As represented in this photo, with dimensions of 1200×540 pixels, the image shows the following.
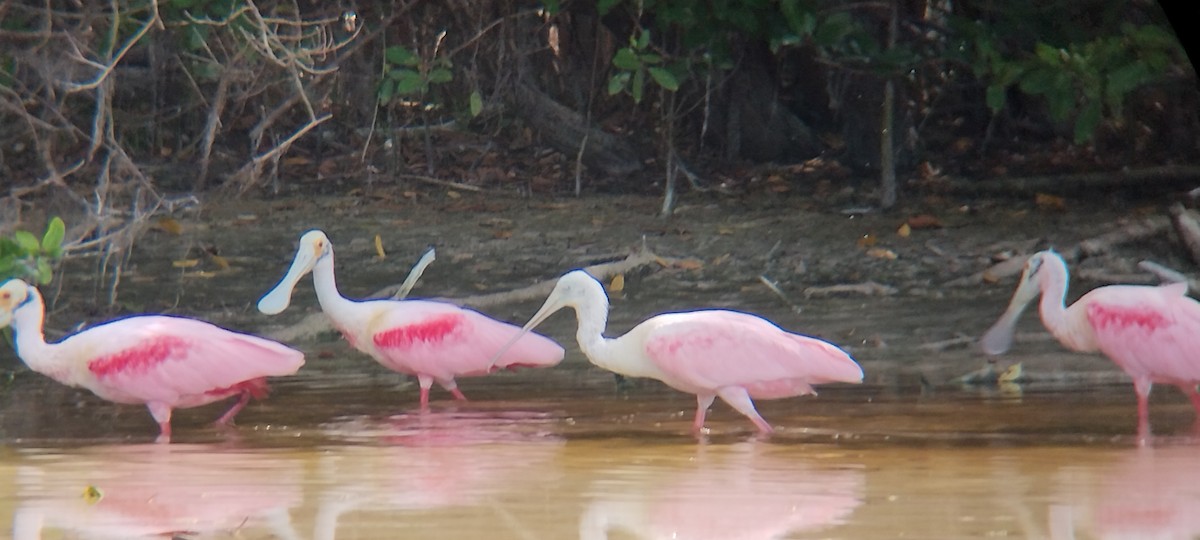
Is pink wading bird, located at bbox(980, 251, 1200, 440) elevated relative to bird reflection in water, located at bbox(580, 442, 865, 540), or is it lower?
elevated

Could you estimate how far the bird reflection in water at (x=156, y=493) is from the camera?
14.1 ft

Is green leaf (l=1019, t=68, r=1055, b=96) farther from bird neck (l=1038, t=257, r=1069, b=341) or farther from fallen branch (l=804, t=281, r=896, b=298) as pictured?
bird neck (l=1038, t=257, r=1069, b=341)

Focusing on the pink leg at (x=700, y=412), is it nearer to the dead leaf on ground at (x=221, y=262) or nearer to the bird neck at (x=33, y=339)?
the bird neck at (x=33, y=339)

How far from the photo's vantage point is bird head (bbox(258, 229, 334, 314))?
7.54 metres

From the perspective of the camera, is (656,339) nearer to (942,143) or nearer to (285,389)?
(285,389)

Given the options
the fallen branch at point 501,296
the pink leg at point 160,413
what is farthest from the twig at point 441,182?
the pink leg at point 160,413

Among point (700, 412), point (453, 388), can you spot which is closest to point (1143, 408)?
point (700, 412)

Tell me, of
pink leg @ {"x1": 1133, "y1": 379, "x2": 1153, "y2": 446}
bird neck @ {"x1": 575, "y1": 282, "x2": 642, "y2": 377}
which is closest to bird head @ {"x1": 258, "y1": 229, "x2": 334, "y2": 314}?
bird neck @ {"x1": 575, "y1": 282, "x2": 642, "y2": 377}

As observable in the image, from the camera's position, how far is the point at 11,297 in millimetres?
6746

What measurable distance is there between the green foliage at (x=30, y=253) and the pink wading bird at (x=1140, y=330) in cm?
368

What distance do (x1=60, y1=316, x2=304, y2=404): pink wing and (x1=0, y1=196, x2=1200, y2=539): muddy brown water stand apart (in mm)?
142

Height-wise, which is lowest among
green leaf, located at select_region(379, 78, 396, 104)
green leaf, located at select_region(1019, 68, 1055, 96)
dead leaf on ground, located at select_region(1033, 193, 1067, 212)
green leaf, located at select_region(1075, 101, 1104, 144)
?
dead leaf on ground, located at select_region(1033, 193, 1067, 212)

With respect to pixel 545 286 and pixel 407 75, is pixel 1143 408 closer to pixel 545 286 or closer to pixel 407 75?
pixel 545 286

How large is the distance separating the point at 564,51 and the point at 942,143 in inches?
102
